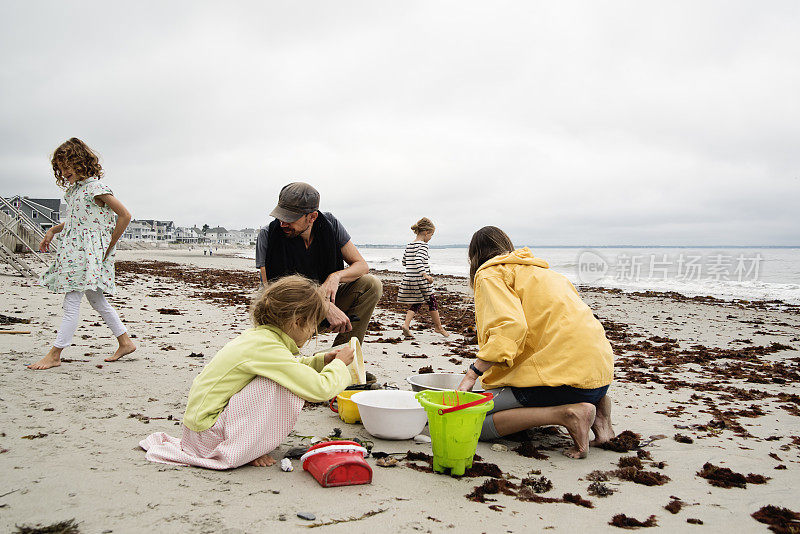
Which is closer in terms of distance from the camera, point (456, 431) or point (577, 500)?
point (577, 500)

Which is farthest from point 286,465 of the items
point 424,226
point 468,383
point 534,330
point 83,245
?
point 424,226

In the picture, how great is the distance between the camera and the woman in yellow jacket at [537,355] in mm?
3291

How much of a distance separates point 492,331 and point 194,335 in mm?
5446

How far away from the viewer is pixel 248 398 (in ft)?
9.09

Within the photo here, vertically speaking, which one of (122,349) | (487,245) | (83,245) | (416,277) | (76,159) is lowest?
(122,349)

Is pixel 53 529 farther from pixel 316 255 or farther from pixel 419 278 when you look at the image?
pixel 419 278

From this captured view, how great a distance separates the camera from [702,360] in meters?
7.21

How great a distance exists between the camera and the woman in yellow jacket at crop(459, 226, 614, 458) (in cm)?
329

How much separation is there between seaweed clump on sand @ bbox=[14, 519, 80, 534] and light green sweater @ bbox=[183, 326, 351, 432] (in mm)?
785

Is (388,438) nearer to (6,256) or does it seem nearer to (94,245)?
(94,245)

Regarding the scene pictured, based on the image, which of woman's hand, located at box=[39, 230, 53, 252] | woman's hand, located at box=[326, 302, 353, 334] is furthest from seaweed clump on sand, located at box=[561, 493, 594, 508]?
woman's hand, located at box=[39, 230, 53, 252]

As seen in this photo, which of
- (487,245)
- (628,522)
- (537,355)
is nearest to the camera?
(628,522)

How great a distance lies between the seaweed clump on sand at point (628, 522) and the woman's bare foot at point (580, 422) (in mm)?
864

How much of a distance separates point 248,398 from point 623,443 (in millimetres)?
2707
